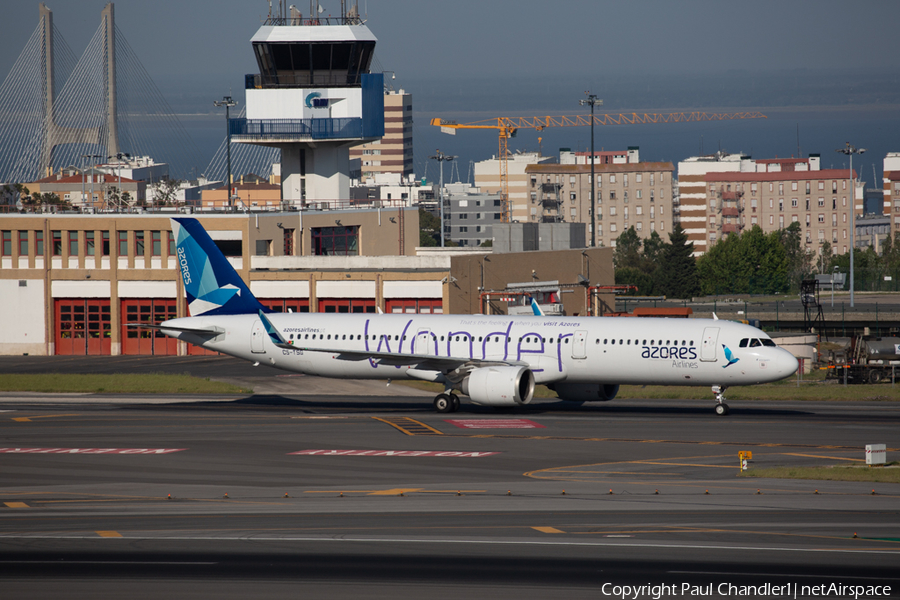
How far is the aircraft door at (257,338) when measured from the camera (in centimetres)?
4853

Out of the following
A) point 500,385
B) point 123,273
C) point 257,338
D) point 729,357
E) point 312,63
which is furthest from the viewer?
point 312,63

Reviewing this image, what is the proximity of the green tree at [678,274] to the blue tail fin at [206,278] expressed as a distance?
5062 inches

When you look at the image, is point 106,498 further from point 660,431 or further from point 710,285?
point 710,285

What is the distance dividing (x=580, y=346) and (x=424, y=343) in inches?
286

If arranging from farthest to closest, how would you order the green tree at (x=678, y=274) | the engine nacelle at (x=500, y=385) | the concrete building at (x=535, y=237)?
1. the green tree at (x=678, y=274)
2. the concrete building at (x=535, y=237)
3. the engine nacelle at (x=500, y=385)

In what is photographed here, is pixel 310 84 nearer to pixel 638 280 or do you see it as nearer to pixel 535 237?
pixel 535 237

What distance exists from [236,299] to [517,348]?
14442 millimetres

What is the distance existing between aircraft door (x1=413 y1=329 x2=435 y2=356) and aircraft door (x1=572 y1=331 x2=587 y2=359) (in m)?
6.57

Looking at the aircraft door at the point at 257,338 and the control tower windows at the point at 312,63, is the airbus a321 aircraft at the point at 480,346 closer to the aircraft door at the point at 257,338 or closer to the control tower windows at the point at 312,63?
the aircraft door at the point at 257,338

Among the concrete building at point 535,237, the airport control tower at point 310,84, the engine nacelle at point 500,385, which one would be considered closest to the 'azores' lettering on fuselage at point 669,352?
the engine nacelle at point 500,385

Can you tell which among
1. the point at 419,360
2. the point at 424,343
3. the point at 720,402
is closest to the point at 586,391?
the point at 720,402

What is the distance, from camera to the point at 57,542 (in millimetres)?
22719

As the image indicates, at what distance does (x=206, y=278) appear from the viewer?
1959 inches

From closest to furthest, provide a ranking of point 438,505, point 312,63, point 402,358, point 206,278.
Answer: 1. point 438,505
2. point 402,358
3. point 206,278
4. point 312,63
